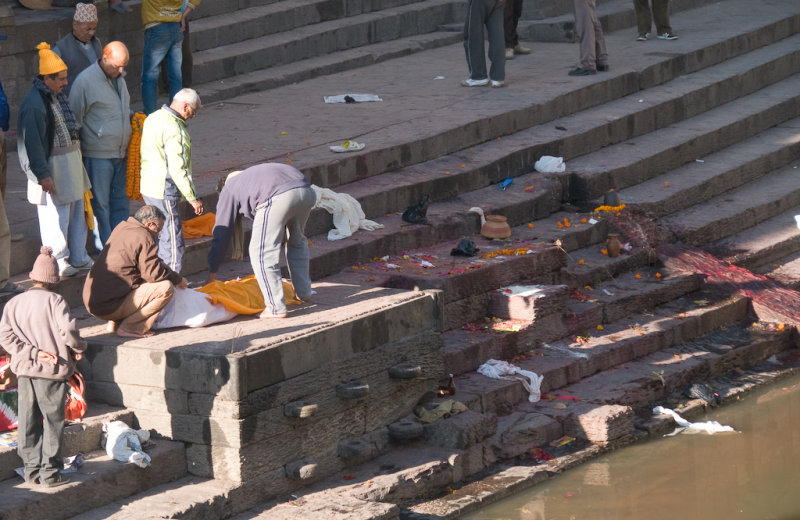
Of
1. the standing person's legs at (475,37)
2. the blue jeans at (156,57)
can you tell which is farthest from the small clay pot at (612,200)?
the blue jeans at (156,57)

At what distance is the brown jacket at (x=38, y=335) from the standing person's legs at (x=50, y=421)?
78 millimetres

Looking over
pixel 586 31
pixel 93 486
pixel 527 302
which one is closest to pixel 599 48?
pixel 586 31

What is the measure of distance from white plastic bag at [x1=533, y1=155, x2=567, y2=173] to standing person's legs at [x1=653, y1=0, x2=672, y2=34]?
15.2ft

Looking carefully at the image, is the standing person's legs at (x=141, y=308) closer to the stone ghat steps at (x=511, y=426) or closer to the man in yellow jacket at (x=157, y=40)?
the stone ghat steps at (x=511, y=426)

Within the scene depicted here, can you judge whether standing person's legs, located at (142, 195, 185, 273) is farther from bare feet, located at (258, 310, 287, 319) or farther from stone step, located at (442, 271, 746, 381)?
stone step, located at (442, 271, 746, 381)

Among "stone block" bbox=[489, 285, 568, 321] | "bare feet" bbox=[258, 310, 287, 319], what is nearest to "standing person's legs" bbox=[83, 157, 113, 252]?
"bare feet" bbox=[258, 310, 287, 319]

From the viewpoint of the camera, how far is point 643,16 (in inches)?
661

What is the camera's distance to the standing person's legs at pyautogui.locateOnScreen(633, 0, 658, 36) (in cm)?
Answer: 1664

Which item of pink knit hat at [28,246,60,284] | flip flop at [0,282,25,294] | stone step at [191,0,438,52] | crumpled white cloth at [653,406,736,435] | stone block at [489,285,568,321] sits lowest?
crumpled white cloth at [653,406,736,435]

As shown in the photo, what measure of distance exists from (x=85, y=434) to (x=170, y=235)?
171 cm

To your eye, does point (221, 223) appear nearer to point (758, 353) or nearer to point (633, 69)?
point (758, 353)

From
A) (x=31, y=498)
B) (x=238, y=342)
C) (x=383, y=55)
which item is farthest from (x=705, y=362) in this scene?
(x=383, y=55)

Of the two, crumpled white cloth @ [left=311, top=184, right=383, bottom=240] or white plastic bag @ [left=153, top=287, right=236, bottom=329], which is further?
crumpled white cloth @ [left=311, top=184, right=383, bottom=240]

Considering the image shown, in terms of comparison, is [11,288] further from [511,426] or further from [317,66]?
[317,66]
